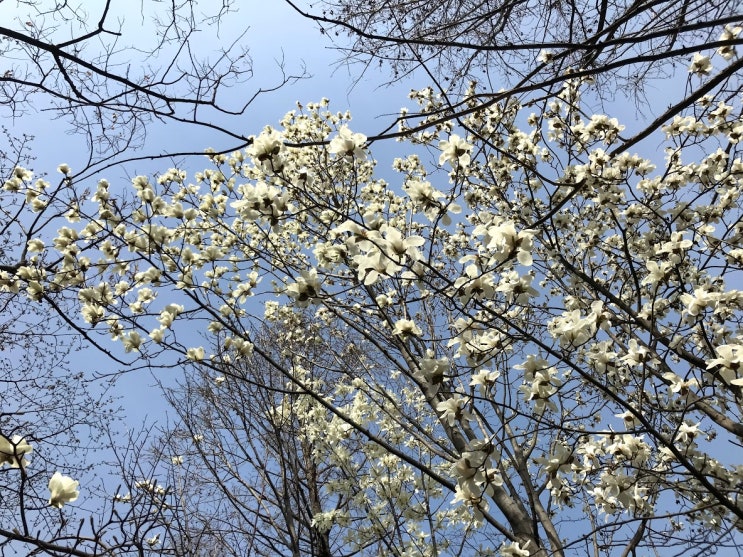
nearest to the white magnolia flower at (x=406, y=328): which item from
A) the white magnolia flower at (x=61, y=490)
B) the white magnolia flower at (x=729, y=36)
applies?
the white magnolia flower at (x=61, y=490)

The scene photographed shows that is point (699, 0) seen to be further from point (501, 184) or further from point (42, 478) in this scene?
point (42, 478)

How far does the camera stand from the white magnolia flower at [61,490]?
4.98 feet

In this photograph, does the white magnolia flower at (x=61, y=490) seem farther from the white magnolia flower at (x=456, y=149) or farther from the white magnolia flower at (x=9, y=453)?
the white magnolia flower at (x=456, y=149)

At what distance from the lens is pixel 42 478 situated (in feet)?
18.7

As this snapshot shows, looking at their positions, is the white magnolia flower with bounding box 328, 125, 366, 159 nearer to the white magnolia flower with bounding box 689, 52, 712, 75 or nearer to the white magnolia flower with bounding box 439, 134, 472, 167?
the white magnolia flower with bounding box 439, 134, 472, 167

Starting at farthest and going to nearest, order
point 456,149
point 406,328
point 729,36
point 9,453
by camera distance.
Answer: point 729,36 < point 456,149 < point 406,328 < point 9,453

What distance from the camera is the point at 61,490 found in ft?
5.03

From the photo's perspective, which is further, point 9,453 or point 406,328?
point 406,328

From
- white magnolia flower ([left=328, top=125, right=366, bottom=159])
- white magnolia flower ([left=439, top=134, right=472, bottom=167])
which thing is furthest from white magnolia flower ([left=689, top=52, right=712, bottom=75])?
white magnolia flower ([left=328, top=125, right=366, bottom=159])

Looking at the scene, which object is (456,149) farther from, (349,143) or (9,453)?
(9,453)

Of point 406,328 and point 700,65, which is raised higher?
point 700,65

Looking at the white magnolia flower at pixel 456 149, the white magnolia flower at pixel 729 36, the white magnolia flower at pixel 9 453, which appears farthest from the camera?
the white magnolia flower at pixel 729 36

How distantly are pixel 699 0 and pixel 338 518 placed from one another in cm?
411

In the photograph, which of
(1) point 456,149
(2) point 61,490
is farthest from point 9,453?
(1) point 456,149
